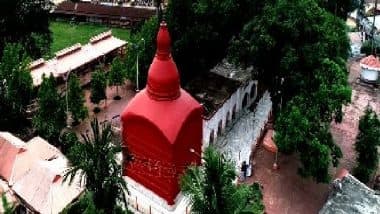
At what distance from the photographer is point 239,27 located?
86.4ft

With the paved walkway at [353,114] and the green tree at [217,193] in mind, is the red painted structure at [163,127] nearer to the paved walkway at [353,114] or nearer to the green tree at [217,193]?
the green tree at [217,193]

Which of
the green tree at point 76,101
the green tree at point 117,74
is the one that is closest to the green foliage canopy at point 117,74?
the green tree at point 117,74

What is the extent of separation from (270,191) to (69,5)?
83.8 feet

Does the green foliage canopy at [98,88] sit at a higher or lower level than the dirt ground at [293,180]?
higher

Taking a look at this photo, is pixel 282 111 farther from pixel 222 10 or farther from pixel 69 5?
pixel 69 5

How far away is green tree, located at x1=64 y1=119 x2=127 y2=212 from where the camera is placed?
16.8 metres

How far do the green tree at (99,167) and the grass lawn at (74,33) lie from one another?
22.0 metres

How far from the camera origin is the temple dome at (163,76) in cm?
1888

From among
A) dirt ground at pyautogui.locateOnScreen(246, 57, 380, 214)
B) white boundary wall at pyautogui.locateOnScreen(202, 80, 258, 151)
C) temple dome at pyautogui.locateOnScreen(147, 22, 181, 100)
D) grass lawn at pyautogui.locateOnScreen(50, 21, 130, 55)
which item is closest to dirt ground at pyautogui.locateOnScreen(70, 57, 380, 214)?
dirt ground at pyautogui.locateOnScreen(246, 57, 380, 214)

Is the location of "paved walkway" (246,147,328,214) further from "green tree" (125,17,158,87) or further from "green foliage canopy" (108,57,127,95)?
"green foliage canopy" (108,57,127,95)

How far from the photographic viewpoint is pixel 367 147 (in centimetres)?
2306

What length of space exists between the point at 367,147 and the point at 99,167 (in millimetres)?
11636

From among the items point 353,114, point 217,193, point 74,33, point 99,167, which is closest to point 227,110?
point 353,114

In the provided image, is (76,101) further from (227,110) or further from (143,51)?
(227,110)
